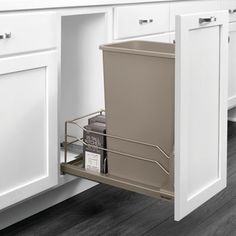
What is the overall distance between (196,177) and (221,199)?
523mm

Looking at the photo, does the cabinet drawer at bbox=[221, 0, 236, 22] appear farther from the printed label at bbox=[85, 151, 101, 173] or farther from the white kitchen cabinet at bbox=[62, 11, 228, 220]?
the printed label at bbox=[85, 151, 101, 173]

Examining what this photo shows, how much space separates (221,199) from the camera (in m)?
2.15

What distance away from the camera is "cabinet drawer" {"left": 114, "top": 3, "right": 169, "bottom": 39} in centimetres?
215

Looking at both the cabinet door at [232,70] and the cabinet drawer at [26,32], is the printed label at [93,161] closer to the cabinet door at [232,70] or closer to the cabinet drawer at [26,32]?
the cabinet drawer at [26,32]

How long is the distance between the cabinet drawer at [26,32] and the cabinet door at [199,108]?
0.49 meters

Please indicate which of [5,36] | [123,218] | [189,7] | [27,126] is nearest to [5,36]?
[5,36]

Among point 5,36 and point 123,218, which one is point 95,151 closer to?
point 123,218

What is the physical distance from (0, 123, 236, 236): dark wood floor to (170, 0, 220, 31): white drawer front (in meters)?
0.83

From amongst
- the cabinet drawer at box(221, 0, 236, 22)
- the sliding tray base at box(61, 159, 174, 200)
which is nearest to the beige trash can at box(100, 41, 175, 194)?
the sliding tray base at box(61, 159, 174, 200)

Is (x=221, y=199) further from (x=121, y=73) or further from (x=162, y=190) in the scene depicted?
(x=121, y=73)

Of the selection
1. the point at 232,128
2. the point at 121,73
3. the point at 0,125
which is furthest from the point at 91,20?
the point at 232,128

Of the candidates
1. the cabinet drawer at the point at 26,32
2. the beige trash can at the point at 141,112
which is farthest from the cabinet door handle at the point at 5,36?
the beige trash can at the point at 141,112

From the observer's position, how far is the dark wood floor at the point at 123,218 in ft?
6.14

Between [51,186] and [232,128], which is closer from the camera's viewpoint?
[51,186]
